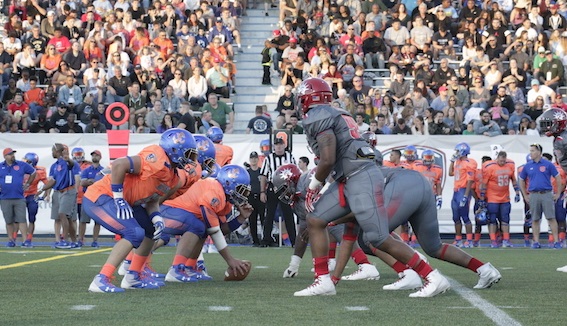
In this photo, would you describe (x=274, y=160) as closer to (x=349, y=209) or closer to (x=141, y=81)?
(x=141, y=81)

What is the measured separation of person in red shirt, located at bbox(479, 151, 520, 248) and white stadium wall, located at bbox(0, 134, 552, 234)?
1068 mm

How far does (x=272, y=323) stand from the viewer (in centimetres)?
666

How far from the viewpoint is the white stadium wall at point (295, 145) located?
20.0 meters

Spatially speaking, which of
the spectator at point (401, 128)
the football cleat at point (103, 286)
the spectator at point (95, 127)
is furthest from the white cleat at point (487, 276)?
the spectator at point (95, 127)

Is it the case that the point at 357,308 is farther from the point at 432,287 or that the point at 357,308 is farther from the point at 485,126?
the point at 485,126

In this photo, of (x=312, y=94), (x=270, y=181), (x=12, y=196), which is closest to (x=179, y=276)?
(x=312, y=94)

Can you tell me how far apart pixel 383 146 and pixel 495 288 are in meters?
10.9

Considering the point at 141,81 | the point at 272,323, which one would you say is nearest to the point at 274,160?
the point at 141,81

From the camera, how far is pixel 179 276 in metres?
10.4

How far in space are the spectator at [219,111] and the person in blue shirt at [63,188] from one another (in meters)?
3.87

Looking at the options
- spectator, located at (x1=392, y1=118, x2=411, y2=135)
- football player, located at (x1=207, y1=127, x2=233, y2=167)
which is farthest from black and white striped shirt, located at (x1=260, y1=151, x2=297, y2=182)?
spectator, located at (x1=392, y1=118, x2=411, y2=135)

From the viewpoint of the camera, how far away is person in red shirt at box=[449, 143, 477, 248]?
19.0m

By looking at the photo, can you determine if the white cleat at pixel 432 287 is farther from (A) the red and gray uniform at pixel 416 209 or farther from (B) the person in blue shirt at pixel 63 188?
(B) the person in blue shirt at pixel 63 188

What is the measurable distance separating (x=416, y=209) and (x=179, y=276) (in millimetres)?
2747
